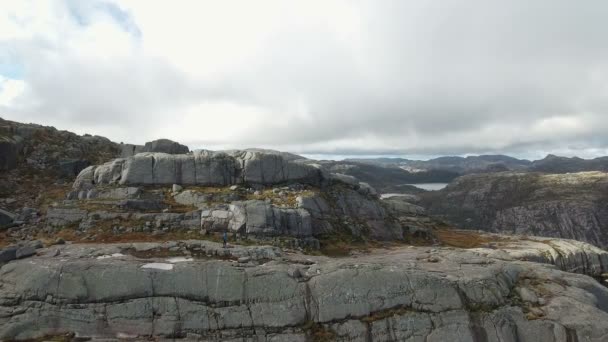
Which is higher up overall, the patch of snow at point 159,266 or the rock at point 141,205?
the rock at point 141,205

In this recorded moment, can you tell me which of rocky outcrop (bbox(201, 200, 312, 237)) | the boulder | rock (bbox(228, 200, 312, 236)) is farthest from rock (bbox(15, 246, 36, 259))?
rock (bbox(228, 200, 312, 236))

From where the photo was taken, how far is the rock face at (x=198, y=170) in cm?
4375

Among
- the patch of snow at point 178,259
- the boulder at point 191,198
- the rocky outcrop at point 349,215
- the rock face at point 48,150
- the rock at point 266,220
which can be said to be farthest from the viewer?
the rock face at point 48,150

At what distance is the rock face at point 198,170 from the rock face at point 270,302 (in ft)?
52.2

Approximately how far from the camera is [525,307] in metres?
27.0

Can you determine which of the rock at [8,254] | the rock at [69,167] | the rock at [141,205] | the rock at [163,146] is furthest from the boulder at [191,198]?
the rock at [69,167]

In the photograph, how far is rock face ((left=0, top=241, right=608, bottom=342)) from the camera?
22.7 m

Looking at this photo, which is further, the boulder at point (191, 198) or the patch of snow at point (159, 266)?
the boulder at point (191, 198)

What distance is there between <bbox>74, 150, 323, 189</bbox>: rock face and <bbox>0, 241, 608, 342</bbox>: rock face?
15.9 m

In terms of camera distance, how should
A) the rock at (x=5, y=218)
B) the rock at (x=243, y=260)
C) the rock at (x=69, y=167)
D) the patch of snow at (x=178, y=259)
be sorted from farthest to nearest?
the rock at (x=69, y=167) < the rock at (x=5, y=218) < the rock at (x=243, y=260) < the patch of snow at (x=178, y=259)

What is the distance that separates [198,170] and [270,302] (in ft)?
83.4

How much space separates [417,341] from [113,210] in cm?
3124

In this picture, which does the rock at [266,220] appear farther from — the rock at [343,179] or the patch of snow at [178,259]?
the rock at [343,179]

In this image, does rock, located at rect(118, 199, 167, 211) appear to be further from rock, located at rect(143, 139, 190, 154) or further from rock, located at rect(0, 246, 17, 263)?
rock, located at rect(143, 139, 190, 154)
